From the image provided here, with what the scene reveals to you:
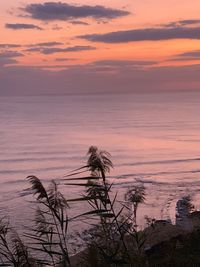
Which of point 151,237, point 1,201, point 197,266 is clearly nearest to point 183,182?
point 1,201

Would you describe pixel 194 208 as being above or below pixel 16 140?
below

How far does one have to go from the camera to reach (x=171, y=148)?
51188 mm

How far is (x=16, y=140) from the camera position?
61438 millimetres

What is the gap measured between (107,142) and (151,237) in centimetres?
4125

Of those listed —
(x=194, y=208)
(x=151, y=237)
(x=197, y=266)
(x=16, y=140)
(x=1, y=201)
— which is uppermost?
(x=16, y=140)

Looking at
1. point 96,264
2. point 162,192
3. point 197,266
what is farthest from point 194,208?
point 96,264

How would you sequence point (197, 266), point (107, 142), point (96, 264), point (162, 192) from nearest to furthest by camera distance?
point (96, 264), point (197, 266), point (162, 192), point (107, 142)

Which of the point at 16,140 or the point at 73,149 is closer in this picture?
the point at 73,149

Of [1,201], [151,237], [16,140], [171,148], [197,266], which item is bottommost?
[197,266]

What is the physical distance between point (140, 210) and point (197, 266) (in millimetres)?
16489

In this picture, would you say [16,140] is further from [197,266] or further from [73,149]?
[197,266]

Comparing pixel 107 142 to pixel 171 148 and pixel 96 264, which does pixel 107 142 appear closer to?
pixel 171 148

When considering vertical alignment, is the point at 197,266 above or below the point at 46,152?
below

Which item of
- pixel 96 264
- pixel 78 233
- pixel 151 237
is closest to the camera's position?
pixel 96 264
